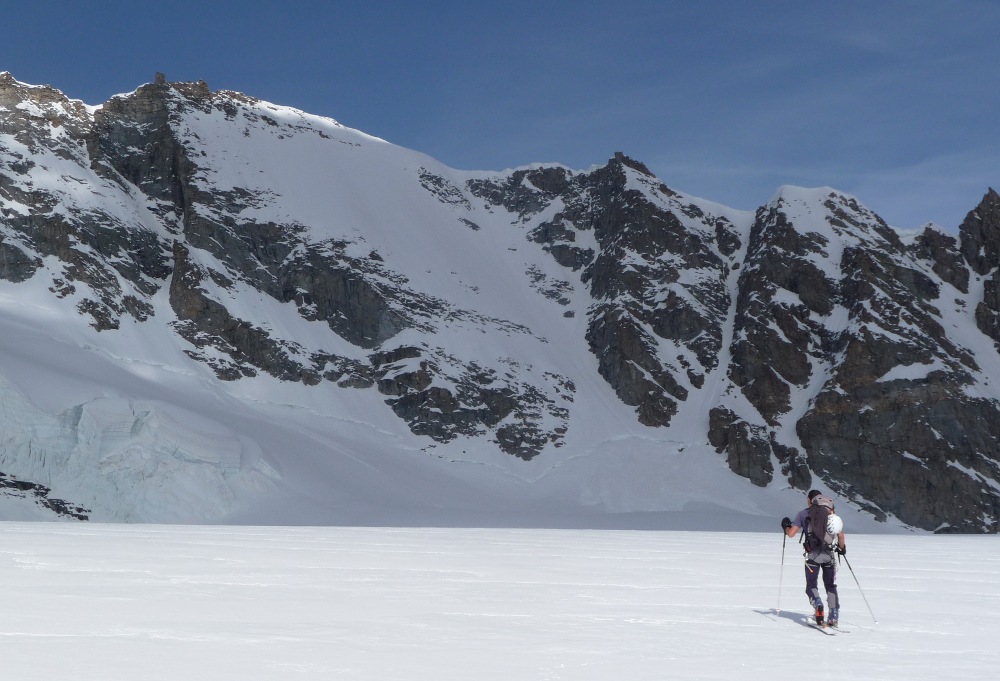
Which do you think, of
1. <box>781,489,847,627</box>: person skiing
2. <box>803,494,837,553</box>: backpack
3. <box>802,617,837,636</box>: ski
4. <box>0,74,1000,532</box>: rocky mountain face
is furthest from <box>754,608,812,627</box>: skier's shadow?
<box>0,74,1000,532</box>: rocky mountain face

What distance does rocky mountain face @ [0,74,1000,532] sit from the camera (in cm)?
9306

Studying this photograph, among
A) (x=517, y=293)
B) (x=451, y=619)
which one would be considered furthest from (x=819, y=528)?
(x=517, y=293)

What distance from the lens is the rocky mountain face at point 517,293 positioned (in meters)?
93.1

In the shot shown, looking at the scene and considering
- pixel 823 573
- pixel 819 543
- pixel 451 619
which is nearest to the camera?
pixel 451 619

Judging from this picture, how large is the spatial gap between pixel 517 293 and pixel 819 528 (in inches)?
4131

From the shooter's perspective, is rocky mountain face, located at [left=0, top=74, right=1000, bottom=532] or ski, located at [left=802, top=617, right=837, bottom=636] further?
rocky mountain face, located at [left=0, top=74, right=1000, bottom=532]

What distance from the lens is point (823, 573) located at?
13.9 metres

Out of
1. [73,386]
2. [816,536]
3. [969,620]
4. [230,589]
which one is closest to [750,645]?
[816,536]

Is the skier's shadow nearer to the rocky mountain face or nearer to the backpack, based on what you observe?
the backpack

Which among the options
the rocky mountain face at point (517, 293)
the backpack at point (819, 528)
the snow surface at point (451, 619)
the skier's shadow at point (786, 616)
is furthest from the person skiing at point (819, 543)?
the rocky mountain face at point (517, 293)

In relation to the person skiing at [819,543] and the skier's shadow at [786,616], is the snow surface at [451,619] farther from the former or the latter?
the person skiing at [819,543]

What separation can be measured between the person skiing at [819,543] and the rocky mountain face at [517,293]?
253ft

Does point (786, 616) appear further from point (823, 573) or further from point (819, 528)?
point (819, 528)

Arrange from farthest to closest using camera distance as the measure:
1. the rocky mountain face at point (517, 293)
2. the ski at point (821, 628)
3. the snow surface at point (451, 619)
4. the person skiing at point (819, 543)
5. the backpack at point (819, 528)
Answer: the rocky mountain face at point (517, 293) < the backpack at point (819, 528) < the person skiing at point (819, 543) < the ski at point (821, 628) < the snow surface at point (451, 619)
